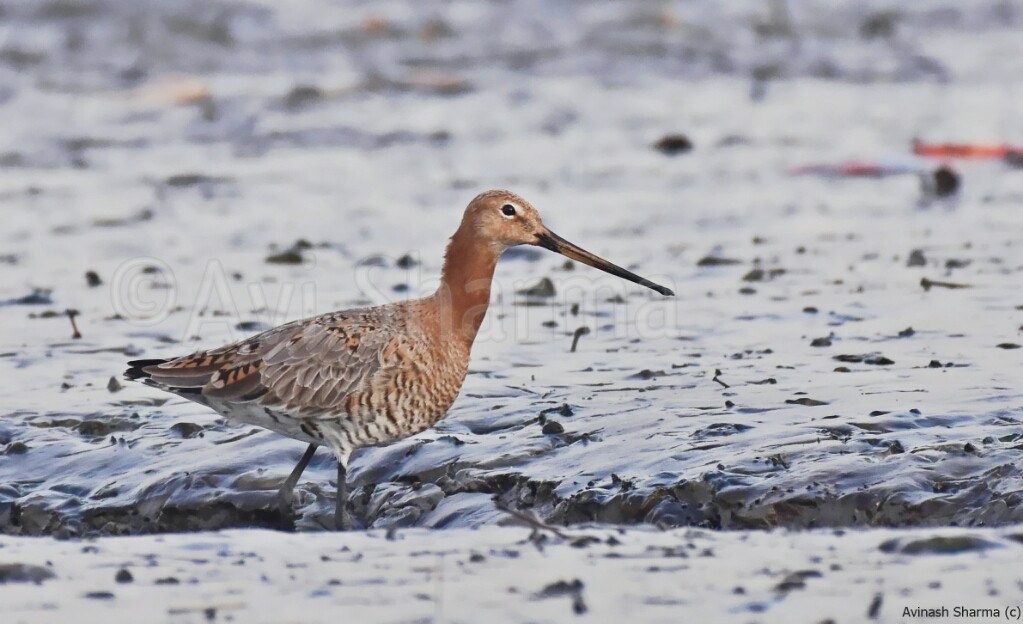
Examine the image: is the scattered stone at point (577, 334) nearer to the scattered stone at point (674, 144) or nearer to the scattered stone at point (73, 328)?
the scattered stone at point (73, 328)

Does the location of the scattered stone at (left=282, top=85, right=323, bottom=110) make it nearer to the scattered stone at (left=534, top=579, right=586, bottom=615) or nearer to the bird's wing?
the bird's wing

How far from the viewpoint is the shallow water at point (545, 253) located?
6.82 m

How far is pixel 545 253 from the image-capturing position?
38.4 ft

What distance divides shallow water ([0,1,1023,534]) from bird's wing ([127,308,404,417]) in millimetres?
471

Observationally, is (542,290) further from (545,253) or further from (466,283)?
(466,283)

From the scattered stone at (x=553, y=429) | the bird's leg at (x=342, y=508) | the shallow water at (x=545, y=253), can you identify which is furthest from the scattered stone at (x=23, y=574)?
the scattered stone at (x=553, y=429)

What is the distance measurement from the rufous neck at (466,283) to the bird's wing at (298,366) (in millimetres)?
330

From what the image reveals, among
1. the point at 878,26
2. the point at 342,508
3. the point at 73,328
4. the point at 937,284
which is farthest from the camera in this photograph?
the point at 878,26

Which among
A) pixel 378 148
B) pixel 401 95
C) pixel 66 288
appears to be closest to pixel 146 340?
pixel 66 288

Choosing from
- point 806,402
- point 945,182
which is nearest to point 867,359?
point 806,402

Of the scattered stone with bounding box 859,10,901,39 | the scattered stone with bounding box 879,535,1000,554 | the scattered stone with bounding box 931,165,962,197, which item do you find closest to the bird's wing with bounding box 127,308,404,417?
the scattered stone with bounding box 879,535,1000,554

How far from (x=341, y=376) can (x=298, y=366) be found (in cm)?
21

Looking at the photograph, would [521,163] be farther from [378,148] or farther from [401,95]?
[401,95]

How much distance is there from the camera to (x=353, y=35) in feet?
69.5
